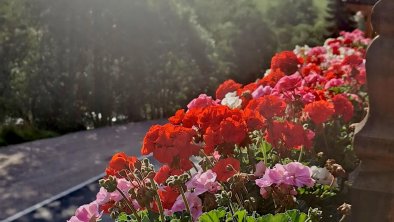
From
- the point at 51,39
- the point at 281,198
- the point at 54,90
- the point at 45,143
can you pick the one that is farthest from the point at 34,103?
Answer: the point at 281,198

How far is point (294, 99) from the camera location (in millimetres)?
4070

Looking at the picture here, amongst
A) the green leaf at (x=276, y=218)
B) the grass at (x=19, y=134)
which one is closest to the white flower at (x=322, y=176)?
the green leaf at (x=276, y=218)

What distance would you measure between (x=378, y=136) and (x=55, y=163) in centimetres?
1024

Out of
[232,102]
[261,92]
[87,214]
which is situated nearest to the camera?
[87,214]

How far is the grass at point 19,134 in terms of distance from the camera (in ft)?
52.4

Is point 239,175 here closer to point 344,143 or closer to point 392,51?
point 392,51

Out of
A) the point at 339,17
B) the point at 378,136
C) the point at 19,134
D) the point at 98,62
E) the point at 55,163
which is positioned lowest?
the point at 339,17

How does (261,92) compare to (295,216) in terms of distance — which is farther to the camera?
(261,92)

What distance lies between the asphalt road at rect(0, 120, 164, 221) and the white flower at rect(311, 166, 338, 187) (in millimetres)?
5826

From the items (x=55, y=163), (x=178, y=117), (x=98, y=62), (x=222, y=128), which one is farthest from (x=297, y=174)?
(x=98, y=62)

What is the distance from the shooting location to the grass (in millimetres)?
15961

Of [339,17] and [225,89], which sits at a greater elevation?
[225,89]

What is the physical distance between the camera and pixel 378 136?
2256 millimetres

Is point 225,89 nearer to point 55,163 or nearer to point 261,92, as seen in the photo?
point 261,92
